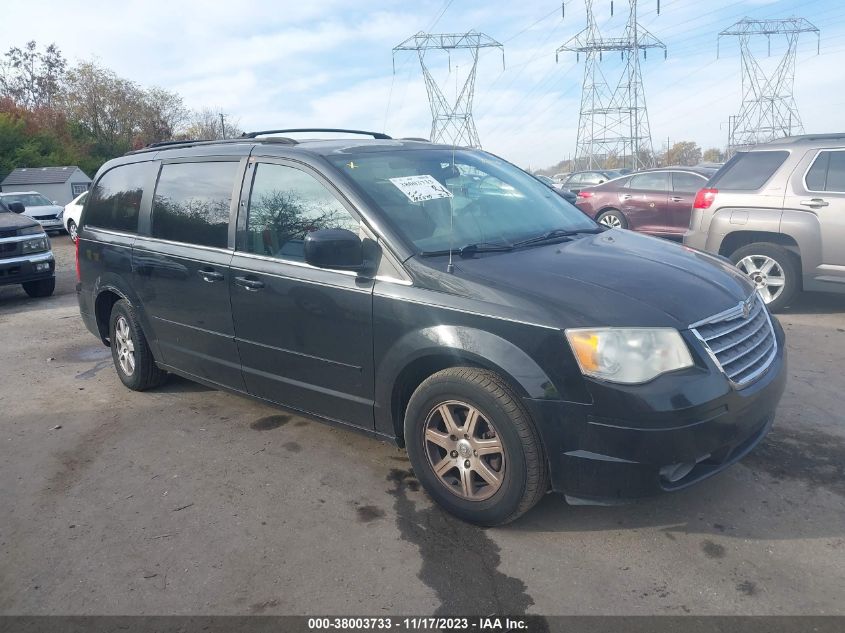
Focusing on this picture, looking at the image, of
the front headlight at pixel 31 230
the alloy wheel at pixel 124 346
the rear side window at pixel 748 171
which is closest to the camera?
the alloy wheel at pixel 124 346

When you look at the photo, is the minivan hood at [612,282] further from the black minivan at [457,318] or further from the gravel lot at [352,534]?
the gravel lot at [352,534]

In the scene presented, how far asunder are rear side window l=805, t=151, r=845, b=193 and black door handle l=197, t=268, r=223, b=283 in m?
5.93

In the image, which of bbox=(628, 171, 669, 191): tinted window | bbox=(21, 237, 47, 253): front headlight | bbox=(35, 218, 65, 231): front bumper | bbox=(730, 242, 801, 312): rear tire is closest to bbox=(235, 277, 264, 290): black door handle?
bbox=(730, 242, 801, 312): rear tire

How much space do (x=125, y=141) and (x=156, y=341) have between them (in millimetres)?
51231

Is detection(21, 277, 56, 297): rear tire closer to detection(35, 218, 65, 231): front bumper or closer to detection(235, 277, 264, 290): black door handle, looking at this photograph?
detection(235, 277, 264, 290): black door handle

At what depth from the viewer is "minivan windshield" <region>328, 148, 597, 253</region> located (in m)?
3.61

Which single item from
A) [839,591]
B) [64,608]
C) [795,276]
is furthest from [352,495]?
[795,276]

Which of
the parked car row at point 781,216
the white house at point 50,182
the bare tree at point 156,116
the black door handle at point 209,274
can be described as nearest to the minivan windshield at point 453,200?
the black door handle at point 209,274

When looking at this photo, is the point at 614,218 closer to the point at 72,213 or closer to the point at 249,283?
the point at 249,283

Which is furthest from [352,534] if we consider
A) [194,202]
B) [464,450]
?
[194,202]

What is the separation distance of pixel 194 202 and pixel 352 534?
98.8 inches

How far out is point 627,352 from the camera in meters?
2.83

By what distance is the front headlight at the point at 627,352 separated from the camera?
2.81 meters

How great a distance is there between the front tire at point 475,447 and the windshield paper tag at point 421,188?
1.10 meters
